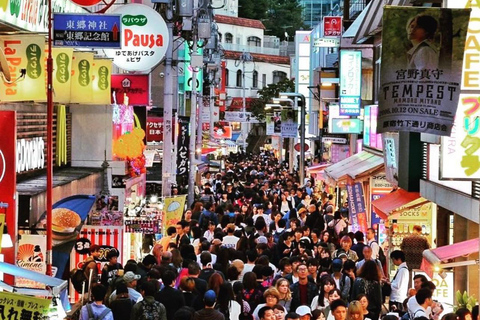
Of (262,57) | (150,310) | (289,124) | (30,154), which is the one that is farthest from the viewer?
(262,57)

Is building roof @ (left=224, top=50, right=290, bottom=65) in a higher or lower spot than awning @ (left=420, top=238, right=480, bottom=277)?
higher

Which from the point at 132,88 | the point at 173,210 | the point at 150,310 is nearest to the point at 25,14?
the point at 150,310

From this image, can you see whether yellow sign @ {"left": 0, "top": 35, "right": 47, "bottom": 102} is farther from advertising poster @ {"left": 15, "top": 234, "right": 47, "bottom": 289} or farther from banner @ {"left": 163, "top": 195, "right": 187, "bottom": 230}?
banner @ {"left": 163, "top": 195, "right": 187, "bottom": 230}

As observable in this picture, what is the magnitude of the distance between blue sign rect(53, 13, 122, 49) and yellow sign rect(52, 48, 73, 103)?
3491 millimetres

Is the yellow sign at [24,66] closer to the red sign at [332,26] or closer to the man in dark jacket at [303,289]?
the man in dark jacket at [303,289]

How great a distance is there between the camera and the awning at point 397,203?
19.7 meters

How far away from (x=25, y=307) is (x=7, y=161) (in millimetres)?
5101

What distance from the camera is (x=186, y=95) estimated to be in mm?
56938

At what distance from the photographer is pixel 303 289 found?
13.9 meters

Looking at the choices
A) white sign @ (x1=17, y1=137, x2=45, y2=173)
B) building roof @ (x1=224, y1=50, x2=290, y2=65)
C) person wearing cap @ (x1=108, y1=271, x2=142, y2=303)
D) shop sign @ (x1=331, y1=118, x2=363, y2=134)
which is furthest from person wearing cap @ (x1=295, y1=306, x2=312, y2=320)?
building roof @ (x1=224, y1=50, x2=290, y2=65)

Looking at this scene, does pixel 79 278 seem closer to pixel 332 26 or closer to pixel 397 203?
pixel 397 203

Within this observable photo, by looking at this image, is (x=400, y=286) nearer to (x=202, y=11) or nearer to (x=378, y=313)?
(x=378, y=313)

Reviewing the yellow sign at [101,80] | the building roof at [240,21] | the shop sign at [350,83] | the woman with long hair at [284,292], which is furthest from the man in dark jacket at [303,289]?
the building roof at [240,21]

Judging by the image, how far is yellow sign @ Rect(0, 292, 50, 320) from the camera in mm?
Result: 9234
